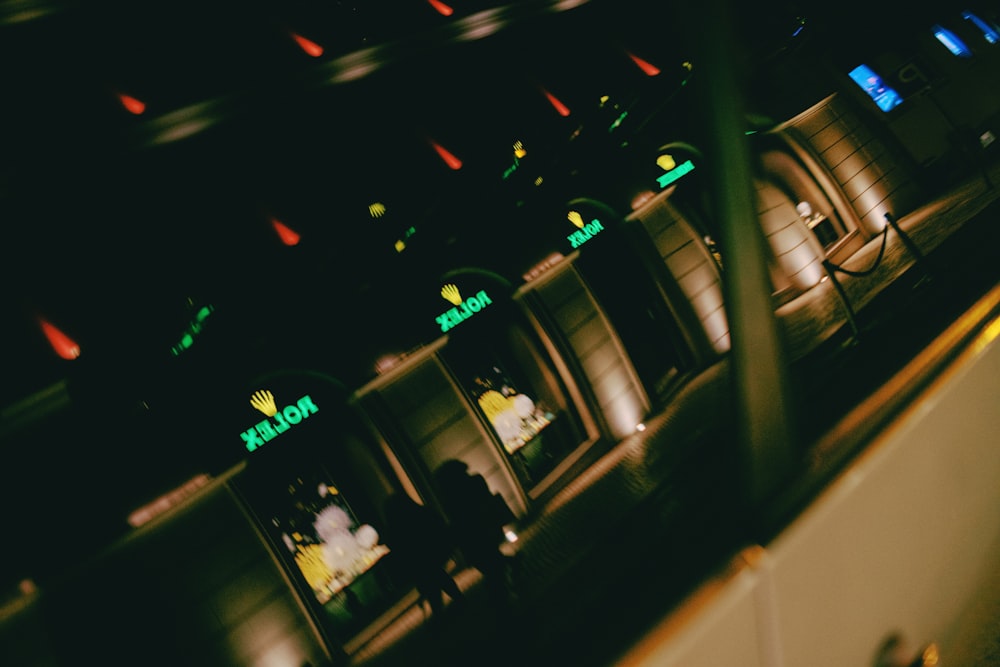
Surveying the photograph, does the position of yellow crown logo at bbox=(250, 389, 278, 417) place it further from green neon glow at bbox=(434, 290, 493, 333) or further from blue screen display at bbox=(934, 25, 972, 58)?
blue screen display at bbox=(934, 25, 972, 58)

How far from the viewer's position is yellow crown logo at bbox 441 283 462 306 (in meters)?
8.23

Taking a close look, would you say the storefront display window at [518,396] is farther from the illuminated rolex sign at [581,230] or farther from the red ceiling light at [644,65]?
the red ceiling light at [644,65]

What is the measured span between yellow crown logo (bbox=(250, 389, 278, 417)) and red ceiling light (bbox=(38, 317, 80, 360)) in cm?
203

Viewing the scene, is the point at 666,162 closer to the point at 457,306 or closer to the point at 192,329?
the point at 457,306

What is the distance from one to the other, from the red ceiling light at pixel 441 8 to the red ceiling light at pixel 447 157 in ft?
5.84

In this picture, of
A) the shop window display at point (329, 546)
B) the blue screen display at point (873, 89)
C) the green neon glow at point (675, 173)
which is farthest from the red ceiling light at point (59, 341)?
the blue screen display at point (873, 89)

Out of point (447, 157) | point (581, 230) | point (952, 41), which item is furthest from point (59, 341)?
point (952, 41)

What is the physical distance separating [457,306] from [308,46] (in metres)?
4.30

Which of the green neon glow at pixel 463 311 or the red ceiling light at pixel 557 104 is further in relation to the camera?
the red ceiling light at pixel 557 104

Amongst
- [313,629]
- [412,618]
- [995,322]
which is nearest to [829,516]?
[995,322]

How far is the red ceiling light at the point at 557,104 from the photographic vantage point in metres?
8.27

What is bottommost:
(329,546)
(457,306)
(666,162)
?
(329,546)

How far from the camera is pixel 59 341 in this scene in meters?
4.88

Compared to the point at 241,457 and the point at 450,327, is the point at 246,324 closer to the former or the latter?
the point at 241,457
